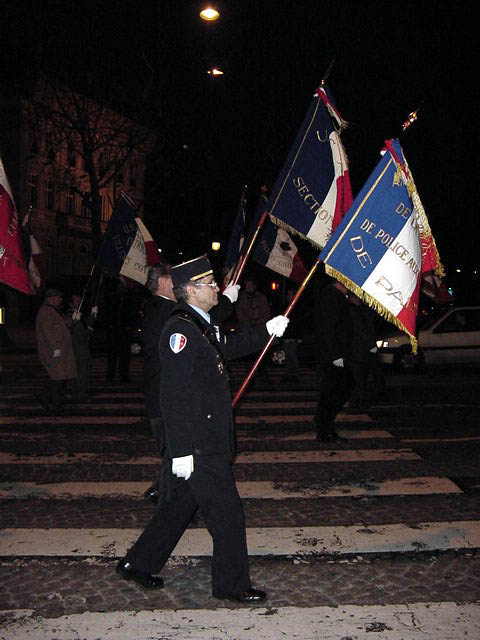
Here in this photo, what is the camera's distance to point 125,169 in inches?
2098

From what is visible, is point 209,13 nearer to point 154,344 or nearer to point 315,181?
point 315,181

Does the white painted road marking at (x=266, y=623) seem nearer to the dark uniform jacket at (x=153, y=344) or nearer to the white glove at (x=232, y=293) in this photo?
the dark uniform jacket at (x=153, y=344)

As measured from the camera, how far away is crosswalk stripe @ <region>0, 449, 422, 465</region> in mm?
7750

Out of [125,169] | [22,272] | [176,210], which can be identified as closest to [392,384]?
[22,272]

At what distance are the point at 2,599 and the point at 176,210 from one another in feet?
209

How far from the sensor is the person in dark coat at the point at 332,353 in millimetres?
8359

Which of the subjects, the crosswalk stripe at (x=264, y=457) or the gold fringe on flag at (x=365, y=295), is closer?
the gold fringe on flag at (x=365, y=295)

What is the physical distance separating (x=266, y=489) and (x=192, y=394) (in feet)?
9.15

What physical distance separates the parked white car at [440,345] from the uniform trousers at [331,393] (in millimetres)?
8052

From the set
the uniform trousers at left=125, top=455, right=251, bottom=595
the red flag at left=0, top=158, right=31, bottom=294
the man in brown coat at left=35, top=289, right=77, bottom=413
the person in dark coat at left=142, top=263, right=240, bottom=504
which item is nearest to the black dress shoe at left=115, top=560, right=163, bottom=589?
the uniform trousers at left=125, top=455, right=251, bottom=595

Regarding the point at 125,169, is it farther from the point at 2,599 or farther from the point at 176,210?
the point at 2,599

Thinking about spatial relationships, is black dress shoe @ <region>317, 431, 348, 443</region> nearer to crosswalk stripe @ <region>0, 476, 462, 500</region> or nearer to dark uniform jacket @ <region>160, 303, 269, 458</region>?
crosswalk stripe @ <region>0, 476, 462, 500</region>

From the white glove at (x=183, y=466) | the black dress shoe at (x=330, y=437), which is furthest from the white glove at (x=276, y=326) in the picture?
the black dress shoe at (x=330, y=437)

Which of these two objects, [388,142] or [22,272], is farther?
[22,272]
